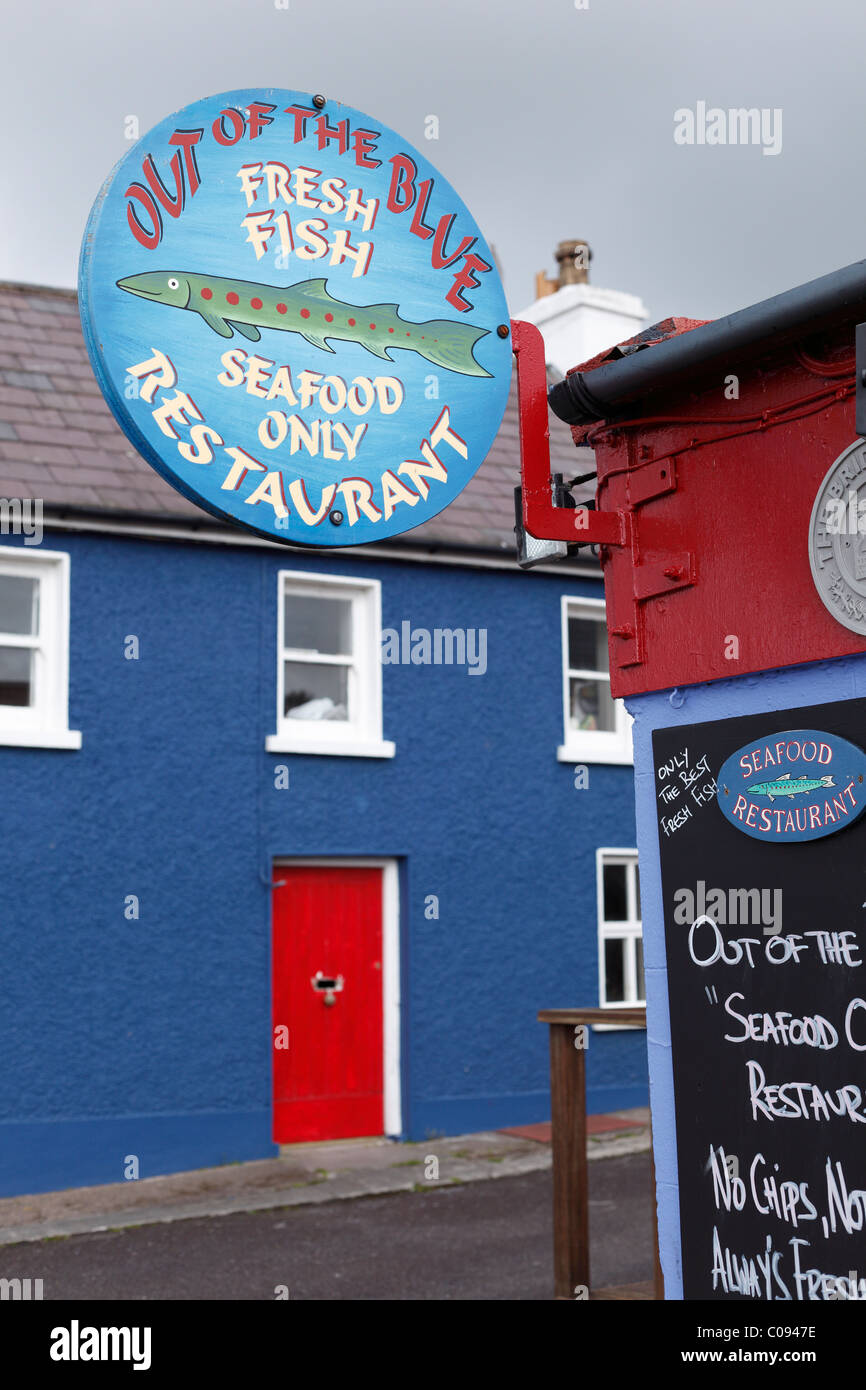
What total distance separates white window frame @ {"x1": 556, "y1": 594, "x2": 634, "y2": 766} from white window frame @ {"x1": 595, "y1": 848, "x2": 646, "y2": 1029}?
84 centimetres

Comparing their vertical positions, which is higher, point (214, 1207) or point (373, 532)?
point (373, 532)

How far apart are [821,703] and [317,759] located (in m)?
7.51

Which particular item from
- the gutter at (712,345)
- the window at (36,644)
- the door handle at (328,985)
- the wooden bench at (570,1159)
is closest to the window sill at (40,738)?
the window at (36,644)

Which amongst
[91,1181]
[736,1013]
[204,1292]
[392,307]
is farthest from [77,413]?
[736,1013]

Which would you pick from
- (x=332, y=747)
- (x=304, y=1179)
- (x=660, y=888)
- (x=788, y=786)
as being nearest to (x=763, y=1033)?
(x=660, y=888)

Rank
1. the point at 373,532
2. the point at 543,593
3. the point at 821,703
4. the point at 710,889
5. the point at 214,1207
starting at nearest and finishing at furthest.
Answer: the point at 373,532 → the point at 821,703 → the point at 710,889 → the point at 214,1207 → the point at 543,593

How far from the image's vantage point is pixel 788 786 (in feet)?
13.9

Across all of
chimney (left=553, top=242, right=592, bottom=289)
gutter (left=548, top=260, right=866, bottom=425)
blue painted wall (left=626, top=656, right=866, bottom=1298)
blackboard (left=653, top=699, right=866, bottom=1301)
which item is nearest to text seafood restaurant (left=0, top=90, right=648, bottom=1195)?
chimney (left=553, top=242, right=592, bottom=289)

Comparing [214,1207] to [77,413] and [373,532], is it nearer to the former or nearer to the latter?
[77,413]

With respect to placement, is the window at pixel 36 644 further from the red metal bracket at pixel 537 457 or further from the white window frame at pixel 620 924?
the red metal bracket at pixel 537 457

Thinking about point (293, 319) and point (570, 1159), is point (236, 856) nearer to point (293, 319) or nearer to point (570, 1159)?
point (570, 1159)

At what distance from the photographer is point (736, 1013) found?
14.4ft

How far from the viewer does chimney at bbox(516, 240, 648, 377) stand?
591 inches

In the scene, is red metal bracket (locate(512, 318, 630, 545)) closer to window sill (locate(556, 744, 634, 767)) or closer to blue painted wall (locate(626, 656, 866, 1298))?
blue painted wall (locate(626, 656, 866, 1298))
